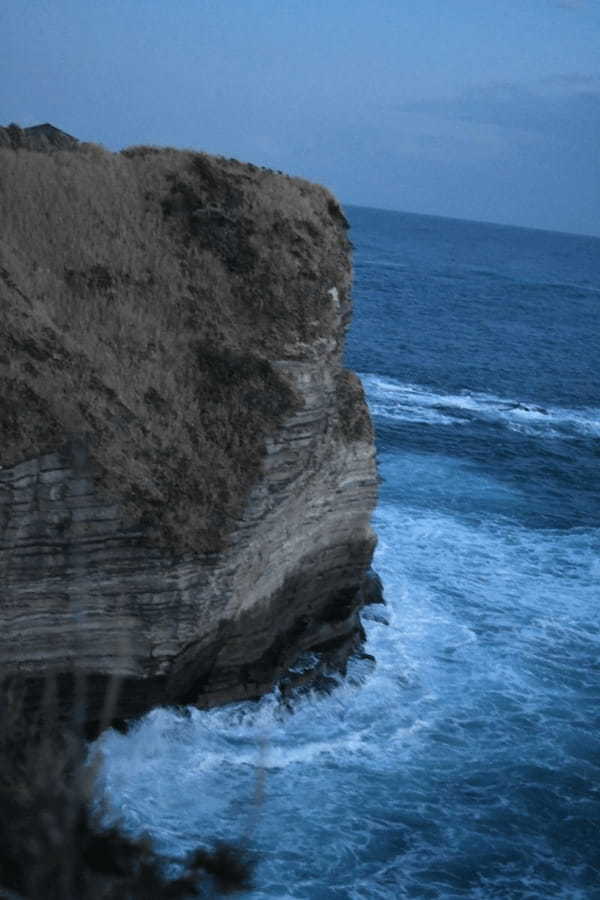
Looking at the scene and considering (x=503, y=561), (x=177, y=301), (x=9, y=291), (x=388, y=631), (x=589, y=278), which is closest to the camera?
(x=9, y=291)

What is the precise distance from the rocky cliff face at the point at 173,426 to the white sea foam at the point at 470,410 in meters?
22.9

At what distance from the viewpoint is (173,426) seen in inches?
782

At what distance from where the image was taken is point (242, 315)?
2211 centimetres

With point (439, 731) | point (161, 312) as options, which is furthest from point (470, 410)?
point (161, 312)

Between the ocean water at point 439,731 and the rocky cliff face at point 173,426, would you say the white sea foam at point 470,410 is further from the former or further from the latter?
the rocky cliff face at point 173,426

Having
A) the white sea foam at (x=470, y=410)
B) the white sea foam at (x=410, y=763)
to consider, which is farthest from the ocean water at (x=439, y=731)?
the white sea foam at (x=470, y=410)

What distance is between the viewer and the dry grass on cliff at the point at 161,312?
18.4m

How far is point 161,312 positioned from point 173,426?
3.04 meters

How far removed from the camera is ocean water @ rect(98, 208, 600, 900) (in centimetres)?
1759

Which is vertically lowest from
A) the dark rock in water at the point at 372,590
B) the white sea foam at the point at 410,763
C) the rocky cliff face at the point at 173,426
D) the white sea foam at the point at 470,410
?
the white sea foam at the point at 410,763

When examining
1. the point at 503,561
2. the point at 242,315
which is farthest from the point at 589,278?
the point at 242,315

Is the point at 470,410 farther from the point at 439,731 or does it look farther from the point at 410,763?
the point at 410,763

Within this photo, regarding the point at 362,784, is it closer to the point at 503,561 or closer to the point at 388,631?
the point at 388,631

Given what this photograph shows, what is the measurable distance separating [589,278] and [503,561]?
394 feet
